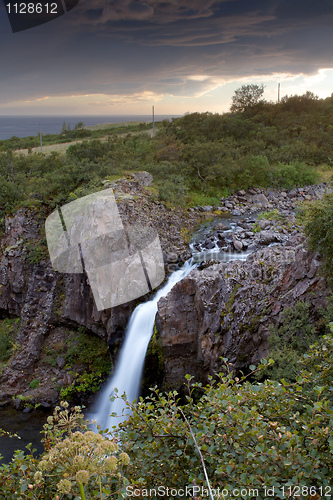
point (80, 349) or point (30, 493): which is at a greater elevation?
point (30, 493)

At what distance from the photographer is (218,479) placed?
103 inches

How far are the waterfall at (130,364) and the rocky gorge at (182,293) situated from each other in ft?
1.74

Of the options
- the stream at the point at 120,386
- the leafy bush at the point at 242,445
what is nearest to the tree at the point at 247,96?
the stream at the point at 120,386

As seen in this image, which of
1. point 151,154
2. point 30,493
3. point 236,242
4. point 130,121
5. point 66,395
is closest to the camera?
point 30,493

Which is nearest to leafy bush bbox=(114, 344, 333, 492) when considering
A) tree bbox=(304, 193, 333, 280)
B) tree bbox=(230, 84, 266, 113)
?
tree bbox=(304, 193, 333, 280)

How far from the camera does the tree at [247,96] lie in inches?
1390

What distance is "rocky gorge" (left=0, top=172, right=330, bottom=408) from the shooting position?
26.0ft

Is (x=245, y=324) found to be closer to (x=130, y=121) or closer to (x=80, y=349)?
(x=80, y=349)

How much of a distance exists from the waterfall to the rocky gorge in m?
0.53

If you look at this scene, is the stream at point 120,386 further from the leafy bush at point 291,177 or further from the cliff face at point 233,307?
the leafy bush at point 291,177

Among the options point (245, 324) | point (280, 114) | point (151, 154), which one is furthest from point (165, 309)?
point (280, 114)

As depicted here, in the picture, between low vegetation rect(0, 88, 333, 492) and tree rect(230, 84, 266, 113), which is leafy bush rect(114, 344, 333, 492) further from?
tree rect(230, 84, 266, 113)

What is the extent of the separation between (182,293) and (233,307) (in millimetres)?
1670

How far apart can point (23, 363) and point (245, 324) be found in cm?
945
